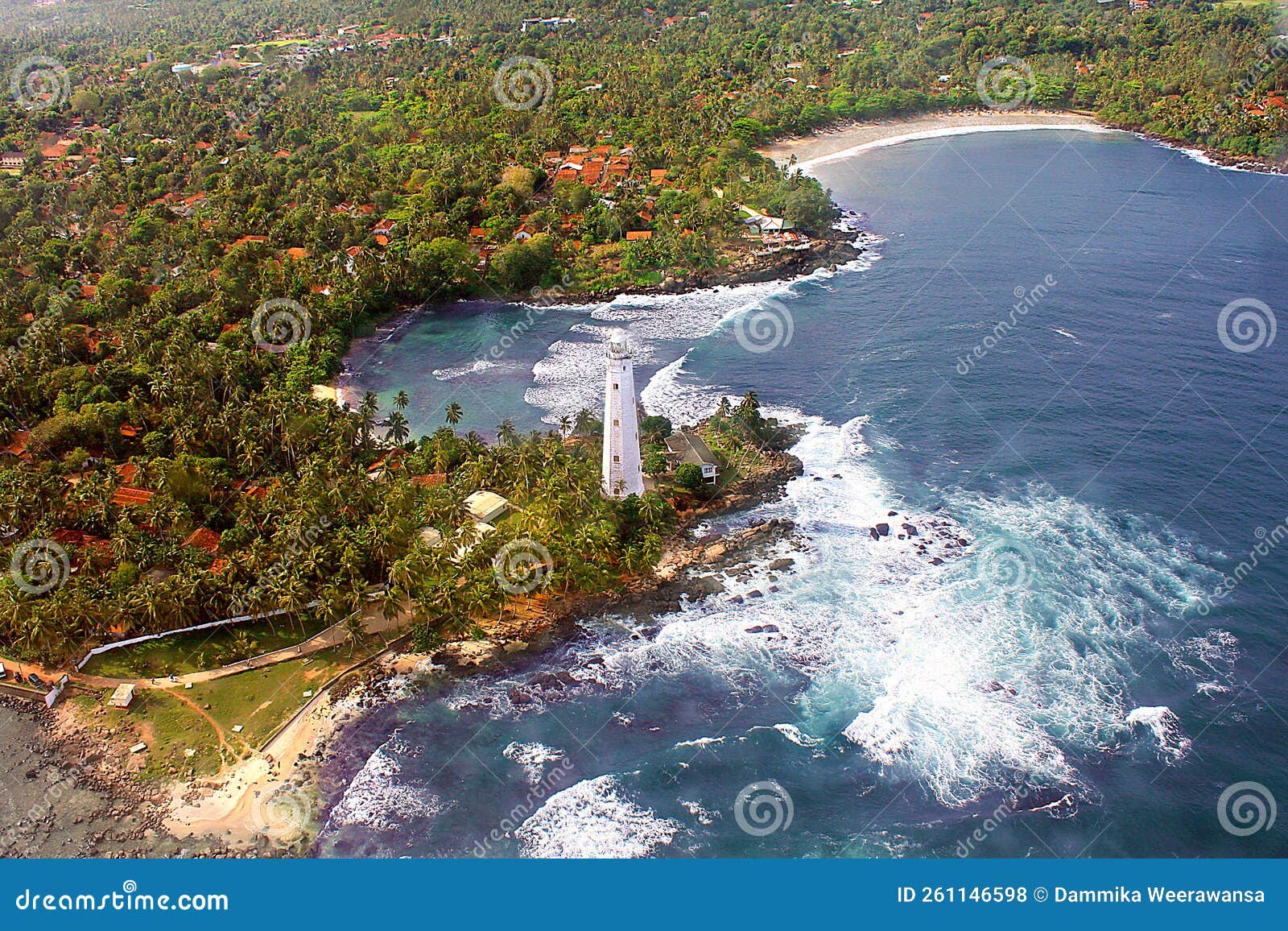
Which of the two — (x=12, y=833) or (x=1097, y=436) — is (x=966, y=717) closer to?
(x=1097, y=436)

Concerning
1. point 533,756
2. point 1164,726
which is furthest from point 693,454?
point 1164,726

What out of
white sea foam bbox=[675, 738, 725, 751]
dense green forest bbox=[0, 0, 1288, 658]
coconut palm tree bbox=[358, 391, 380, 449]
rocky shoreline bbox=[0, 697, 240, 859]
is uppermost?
dense green forest bbox=[0, 0, 1288, 658]

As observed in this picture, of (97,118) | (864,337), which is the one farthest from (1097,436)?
(97,118)

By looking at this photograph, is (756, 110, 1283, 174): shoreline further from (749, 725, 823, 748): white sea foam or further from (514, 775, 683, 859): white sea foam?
(514, 775, 683, 859): white sea foam

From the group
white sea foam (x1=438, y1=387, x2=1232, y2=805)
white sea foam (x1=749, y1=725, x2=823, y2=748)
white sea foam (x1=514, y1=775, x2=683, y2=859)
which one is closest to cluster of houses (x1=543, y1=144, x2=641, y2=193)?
white sea foam (x1=438, y1=387, x2=1232, y2=805)

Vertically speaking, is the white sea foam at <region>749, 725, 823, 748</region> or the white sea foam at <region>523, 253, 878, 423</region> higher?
the white sea foam at <region>523, 253, 878, 423</region>

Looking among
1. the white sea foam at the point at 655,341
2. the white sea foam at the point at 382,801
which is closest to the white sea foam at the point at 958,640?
the white sea foam at the point at 382,801

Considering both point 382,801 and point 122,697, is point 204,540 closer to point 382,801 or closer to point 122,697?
point 122,697
